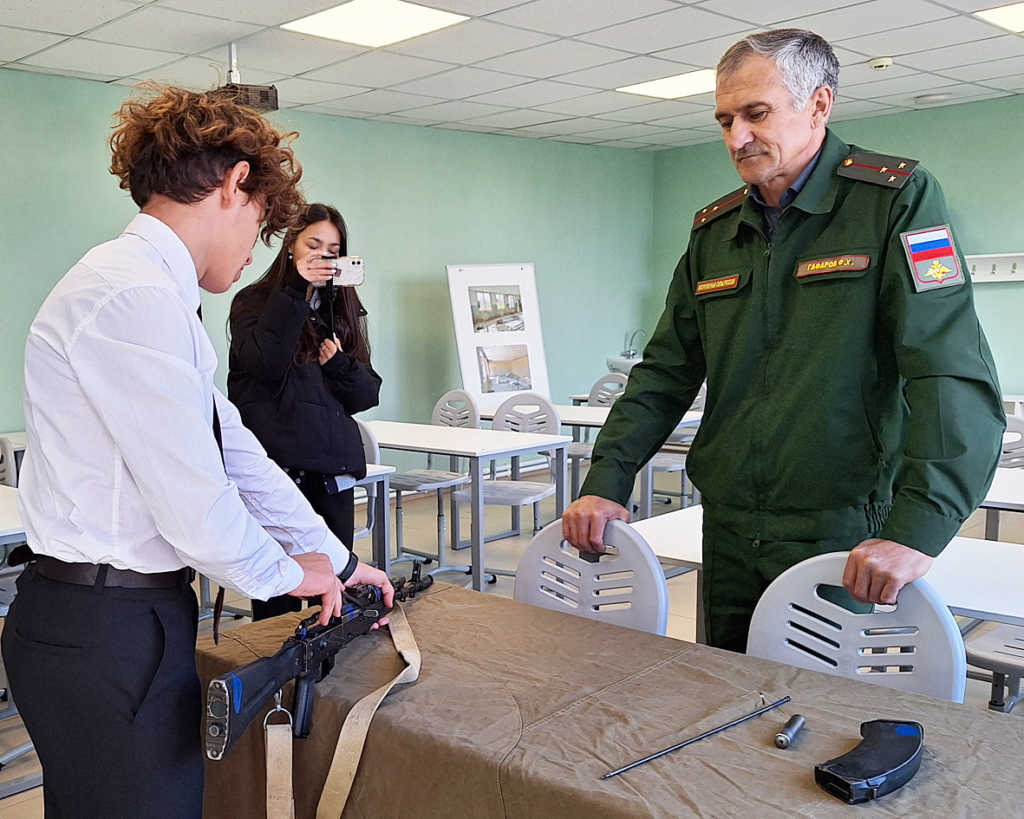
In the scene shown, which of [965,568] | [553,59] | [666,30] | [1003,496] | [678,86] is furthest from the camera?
[678,86]

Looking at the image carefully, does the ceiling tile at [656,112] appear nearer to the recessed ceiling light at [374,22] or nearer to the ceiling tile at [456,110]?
the ceiling tile at [456,110]

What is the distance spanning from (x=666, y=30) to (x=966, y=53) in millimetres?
1912

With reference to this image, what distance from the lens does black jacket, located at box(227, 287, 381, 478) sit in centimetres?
285

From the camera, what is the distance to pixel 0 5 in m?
4.18

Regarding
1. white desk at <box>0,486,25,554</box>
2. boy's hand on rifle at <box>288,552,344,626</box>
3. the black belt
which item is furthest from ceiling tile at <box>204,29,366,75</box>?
the black belt

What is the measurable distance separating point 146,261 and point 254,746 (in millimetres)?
744

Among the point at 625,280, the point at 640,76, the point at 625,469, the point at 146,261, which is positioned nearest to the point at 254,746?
the point at 146,261

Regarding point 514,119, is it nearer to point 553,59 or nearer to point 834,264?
point 553,59

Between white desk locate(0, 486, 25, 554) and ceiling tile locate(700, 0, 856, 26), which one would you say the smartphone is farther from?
ceiling tile locate(700, 0, 856, 26)

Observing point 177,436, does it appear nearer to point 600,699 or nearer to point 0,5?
point 600,699

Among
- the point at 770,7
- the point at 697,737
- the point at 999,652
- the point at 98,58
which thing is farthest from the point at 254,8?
the point at 697,737

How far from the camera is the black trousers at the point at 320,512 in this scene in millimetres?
2886

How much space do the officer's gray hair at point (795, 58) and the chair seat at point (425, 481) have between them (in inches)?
136

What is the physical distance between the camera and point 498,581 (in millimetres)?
4906
